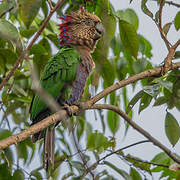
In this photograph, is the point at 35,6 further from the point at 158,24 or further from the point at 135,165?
the point at 135,165

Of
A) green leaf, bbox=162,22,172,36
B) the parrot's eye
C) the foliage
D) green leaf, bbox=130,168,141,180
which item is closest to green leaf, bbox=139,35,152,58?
the foliage

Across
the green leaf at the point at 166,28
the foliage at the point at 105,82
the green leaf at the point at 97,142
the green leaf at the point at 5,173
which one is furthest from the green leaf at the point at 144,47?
the green leaf at the point at 5,173

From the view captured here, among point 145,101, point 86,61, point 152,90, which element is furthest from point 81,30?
point 152,90

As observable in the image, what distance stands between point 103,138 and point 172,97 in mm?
763

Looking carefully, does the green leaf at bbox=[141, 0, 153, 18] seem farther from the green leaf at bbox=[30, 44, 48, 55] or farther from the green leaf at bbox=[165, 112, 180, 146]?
the green leaf at bbox=[30, 44, 48, 55]

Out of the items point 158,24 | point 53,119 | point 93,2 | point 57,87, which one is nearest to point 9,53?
point 57,87

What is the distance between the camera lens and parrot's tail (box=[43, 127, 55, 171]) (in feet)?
7.90

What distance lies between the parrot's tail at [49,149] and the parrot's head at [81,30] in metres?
0.89

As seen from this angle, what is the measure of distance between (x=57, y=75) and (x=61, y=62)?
0.12m

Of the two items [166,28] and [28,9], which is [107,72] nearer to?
[166,28]

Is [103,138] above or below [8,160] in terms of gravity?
below

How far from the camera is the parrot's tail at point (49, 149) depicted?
2408 mm

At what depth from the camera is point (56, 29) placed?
341cm

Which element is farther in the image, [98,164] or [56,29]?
[56,29]
